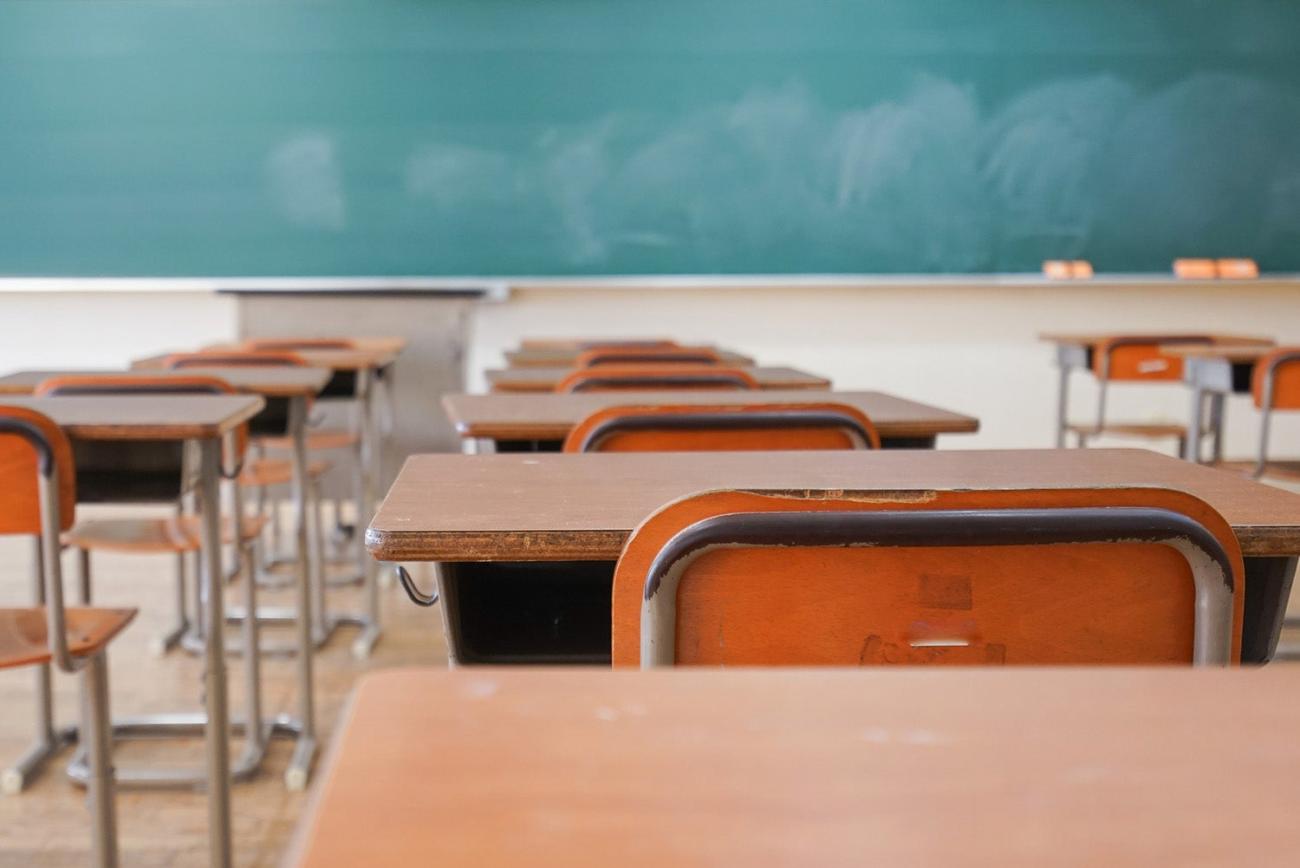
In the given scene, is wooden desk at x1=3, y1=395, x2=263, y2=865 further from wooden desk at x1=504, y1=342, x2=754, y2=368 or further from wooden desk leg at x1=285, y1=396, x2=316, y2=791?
wooden desk at x1=504, y1=342, x2=754, y2=368

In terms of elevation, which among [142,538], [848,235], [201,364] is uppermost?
[848,235]

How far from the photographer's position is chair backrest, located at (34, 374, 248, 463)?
249 cm

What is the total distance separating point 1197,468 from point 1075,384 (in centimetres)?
497

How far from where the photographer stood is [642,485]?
4.19 ft

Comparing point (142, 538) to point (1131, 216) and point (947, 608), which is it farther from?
point (1131, 216)

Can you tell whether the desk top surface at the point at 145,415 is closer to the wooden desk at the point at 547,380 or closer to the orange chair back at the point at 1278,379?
the wooden desk at the point at 547,380

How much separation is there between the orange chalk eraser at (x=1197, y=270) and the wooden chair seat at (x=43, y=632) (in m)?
4.94

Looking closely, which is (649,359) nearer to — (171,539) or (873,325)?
(171,539)

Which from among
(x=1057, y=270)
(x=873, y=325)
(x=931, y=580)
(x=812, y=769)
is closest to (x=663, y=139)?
(x=873, y=325)

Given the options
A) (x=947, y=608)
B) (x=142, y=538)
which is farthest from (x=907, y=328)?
(x=947, y=608)

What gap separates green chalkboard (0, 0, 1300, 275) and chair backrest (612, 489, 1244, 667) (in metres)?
4.88

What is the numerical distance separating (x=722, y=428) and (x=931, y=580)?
87 centimetres

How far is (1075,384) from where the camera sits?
6156 mm

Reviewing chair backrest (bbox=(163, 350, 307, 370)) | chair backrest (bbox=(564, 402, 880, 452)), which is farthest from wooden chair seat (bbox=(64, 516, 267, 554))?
chair backrest (bbox=(564, 402, 880, 452))
